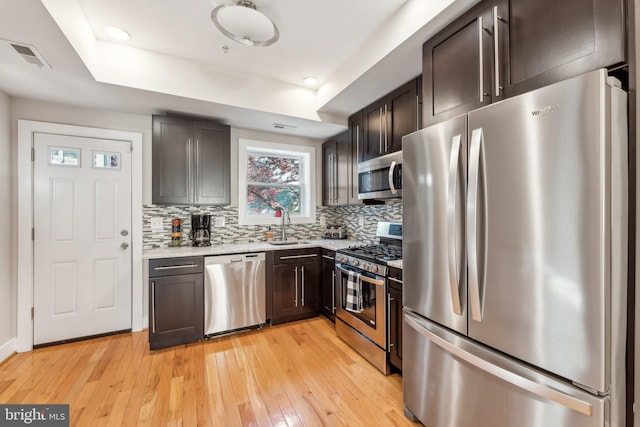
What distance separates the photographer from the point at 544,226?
3.43 feet

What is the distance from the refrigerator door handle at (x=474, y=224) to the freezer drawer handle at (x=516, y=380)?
0.19 metres

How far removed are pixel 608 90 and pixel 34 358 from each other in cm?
421

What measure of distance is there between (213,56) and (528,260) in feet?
9.10

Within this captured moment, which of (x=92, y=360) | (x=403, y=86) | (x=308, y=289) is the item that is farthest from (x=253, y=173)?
(x=92, y=360)

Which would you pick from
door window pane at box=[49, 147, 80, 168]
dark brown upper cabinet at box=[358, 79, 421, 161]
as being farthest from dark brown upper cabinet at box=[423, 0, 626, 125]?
door window pane at box=[49, 147, 80, 168]

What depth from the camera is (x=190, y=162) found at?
303 centimetres

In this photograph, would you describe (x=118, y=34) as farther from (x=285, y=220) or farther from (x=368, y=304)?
(x=368, y=304)

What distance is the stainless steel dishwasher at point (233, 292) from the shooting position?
277 centimetres

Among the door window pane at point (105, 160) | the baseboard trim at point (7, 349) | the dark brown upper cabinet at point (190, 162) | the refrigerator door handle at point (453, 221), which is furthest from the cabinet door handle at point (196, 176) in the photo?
the refrigerator door handle at point (453, 221)

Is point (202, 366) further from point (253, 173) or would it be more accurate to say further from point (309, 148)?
point (309, 148)

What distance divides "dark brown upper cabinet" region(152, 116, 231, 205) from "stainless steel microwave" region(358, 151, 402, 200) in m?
1.58

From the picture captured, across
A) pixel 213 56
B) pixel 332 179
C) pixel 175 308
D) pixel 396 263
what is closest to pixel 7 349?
pixel 175 308

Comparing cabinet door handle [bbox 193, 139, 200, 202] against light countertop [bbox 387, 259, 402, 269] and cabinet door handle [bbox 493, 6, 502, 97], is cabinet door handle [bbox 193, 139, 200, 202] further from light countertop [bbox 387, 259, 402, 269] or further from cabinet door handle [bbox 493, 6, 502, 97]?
cabinet door handle [bbox 493, 6, 502, 97]

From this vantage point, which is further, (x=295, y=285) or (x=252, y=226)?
(x=252, y=226)
